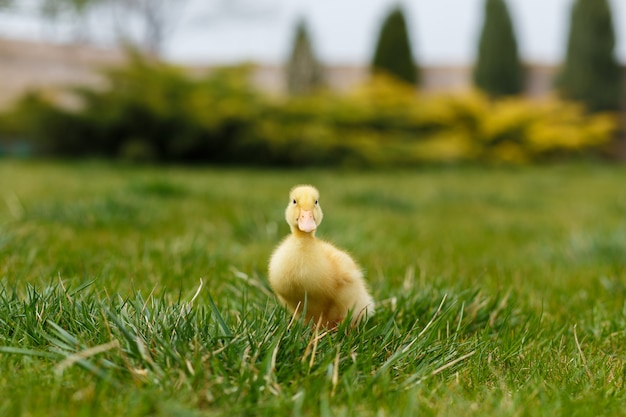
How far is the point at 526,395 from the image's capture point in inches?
50.0

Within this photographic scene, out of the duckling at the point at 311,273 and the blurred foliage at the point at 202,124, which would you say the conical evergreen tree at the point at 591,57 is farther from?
the duckling at the point at 311,273

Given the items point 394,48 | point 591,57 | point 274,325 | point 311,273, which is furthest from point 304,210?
point 591,57

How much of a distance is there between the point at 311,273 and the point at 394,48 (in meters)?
17.1

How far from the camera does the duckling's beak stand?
4.68ft

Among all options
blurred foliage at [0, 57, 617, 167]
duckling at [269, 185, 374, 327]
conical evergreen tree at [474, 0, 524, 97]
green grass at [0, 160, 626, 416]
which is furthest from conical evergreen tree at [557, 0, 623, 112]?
duckling at [269, 185, 374, 327]

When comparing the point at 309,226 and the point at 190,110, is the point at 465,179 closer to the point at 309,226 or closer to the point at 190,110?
the point at 190,110

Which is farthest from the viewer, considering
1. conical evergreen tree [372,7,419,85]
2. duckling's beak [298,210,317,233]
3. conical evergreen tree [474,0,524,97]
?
conical evergreen tree [474,0,524,97]

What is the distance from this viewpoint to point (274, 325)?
1.47 meters

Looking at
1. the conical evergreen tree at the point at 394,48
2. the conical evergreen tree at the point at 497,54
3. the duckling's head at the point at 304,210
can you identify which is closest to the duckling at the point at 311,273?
the duckling's head at the point at 304,210

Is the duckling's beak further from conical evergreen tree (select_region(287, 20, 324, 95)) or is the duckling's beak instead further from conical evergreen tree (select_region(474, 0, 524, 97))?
conical evergreen tree (select_region(474, 0, 524, 97))

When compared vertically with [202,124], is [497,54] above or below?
above

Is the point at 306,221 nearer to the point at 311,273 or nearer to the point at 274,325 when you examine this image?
the point at 311,273

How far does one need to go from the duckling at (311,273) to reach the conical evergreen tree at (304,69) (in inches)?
584

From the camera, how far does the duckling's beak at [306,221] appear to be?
4.68 feet
